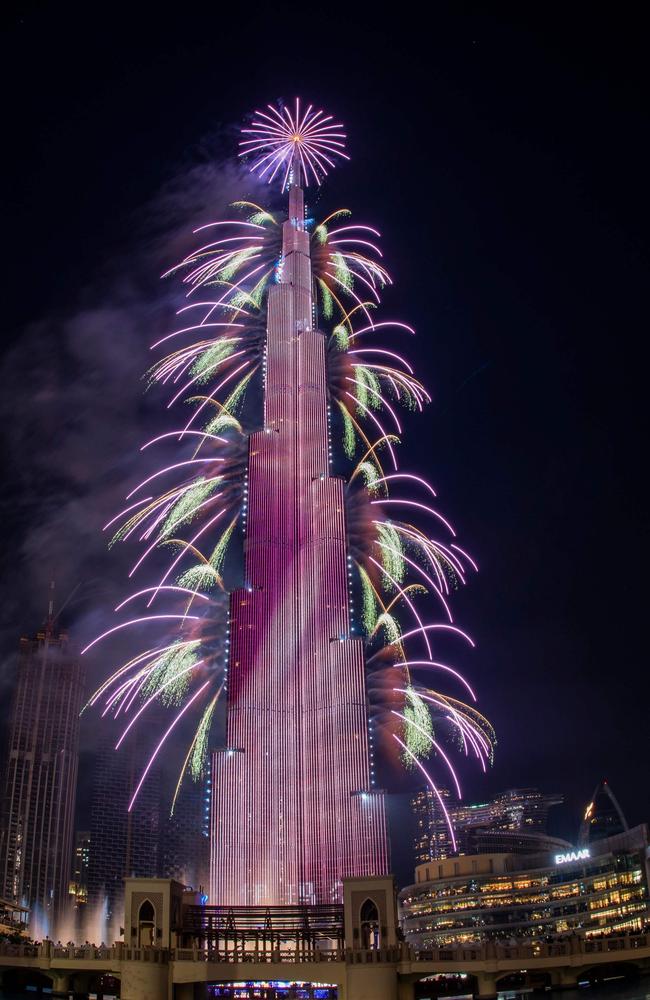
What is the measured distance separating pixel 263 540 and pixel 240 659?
12.9m

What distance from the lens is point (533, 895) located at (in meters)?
138

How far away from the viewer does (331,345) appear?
370 feet

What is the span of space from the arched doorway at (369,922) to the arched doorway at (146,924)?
13.3m

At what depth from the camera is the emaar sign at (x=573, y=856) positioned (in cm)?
13425

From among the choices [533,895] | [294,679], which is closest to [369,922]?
[294,679]

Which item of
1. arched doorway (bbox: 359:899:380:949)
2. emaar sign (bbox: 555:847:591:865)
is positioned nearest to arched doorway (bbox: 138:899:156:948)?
arched doorway (bbox: 359:899:380:949)

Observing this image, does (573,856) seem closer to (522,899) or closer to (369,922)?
(522,899)

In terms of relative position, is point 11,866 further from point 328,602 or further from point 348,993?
point 348,993

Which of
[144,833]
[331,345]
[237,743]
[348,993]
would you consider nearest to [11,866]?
[144,833]

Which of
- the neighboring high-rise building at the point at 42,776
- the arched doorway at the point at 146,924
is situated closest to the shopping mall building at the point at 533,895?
the neighboring high-rise building at the point at 42,776

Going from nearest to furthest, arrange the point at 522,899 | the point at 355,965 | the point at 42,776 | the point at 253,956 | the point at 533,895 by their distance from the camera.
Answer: the point at 355,965 < the point at 253,956 < the point at 533,895 < the point at 522,899 < the point at 42,776

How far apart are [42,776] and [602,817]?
10592 cm

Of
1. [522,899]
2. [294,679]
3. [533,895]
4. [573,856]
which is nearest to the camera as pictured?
[294,679]

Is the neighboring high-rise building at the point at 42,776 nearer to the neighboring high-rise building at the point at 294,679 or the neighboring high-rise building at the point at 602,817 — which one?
the neighboring high-rise building at the point at 294,679
